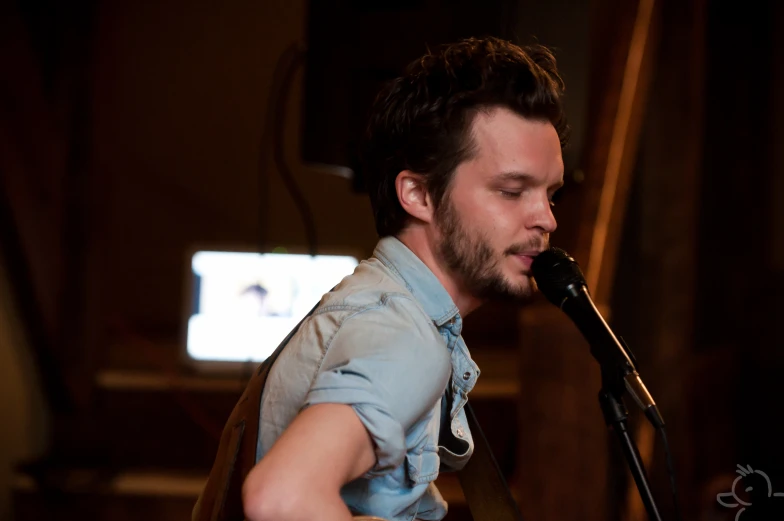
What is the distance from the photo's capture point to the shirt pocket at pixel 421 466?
1.10 meters

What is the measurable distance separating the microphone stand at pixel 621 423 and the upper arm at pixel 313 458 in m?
0.35

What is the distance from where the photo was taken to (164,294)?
4.53 metres

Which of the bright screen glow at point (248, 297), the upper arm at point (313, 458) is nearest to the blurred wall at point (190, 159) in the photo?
the bright screen glow at point (248, 297)

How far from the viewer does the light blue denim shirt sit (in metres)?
0.94

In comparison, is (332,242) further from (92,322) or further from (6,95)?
(6,95)

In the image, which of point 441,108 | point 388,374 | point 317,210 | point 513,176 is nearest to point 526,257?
point 513,176

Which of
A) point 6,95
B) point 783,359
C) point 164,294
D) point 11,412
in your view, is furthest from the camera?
point 164,294

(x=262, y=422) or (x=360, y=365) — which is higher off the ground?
(x=360, y=365)

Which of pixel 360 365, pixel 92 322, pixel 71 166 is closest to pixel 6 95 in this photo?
pixel 71 166

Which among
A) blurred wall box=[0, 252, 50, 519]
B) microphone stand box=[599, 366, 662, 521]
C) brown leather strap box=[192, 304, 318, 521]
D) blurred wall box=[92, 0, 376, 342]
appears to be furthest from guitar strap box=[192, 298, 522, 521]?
blurred wall box=[92, 0, 376, 342]

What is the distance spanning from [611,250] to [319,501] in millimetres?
1459

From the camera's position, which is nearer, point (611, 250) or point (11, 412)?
point (611, 250)

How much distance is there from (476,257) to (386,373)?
328 mm

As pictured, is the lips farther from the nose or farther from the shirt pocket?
the shirt pocket
